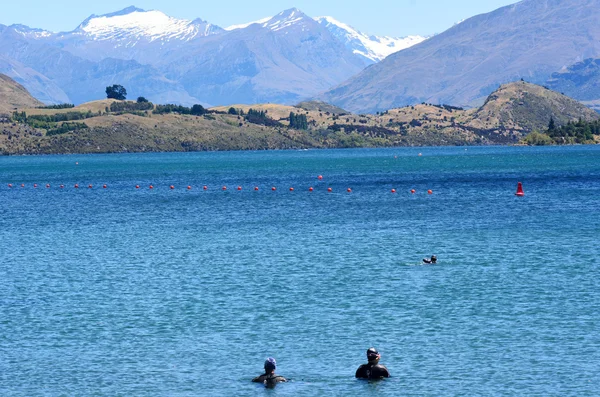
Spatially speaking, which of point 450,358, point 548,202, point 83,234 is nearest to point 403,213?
point 548,202

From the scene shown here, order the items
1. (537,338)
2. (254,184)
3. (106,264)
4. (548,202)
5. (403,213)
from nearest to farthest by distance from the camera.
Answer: (537,338)
(106,264)
(403,213)
(548,202)
(254,184)

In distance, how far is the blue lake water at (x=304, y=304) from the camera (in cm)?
4128

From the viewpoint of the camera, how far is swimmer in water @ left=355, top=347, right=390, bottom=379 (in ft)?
133

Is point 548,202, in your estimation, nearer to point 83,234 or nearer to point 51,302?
point 83,234

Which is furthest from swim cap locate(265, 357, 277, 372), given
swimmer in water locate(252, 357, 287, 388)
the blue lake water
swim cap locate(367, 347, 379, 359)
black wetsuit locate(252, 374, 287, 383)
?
swim cap locate(367, 347, 379, 359)

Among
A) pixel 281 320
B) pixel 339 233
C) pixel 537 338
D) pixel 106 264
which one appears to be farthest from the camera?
pixel 339 233

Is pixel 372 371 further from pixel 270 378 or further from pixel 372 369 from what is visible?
pixel 270 378

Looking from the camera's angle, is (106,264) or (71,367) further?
(106,264)

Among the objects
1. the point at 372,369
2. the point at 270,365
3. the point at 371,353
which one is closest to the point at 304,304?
the point at 371,353

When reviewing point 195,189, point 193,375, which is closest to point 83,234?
point 193,375

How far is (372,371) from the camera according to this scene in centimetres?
4059

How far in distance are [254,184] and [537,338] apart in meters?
138

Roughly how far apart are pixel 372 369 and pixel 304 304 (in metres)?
14.3

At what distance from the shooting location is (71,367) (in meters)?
43.2
